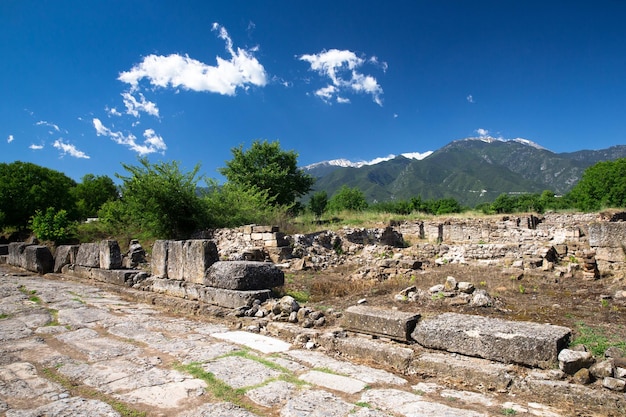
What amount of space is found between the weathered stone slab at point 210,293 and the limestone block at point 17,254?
29.5 feet

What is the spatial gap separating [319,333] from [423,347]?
1274 millimetres

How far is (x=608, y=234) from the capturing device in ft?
27.4

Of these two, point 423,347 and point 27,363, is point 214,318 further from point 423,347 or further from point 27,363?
Answer: point 423,347

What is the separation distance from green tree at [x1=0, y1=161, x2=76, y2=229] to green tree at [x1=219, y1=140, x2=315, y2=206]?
1247cm

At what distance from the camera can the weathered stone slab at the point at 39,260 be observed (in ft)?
39.2

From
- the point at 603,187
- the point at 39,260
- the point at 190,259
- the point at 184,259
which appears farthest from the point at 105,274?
the point at 603,187

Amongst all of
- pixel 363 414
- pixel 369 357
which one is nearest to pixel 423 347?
pixel 369 357

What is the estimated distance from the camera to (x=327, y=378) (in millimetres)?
3385

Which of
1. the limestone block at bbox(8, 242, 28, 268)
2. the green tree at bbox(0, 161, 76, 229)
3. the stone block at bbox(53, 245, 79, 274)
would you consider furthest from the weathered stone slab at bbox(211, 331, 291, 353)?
the green tree at bbox(0, 161, 76, 229)

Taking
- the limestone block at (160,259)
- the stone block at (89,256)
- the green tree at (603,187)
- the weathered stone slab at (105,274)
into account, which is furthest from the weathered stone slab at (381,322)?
the green tree at (603,187)

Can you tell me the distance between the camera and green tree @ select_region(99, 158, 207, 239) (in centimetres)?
1516

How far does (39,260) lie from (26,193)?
19464 mm

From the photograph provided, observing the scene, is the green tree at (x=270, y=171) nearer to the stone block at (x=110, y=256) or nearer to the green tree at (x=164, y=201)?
the green tree at (x=164, y=201)

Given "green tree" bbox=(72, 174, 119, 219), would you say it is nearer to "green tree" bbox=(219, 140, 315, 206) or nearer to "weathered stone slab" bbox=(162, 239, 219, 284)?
"green tree" bbox=(219, 140, 315, 206)
